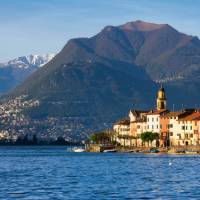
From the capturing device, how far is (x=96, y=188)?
281 feet

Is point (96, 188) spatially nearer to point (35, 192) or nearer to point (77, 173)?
point (35, 192)

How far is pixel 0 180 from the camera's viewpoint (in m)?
97.2

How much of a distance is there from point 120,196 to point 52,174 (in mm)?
Answer: 33065

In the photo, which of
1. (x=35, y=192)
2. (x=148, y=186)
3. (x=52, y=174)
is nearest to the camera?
(x=35, y=192)

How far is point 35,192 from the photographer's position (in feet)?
267

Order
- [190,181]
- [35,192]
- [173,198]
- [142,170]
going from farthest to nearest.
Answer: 1. [142,170]
2. [190,181]
3. [35,192]
4. [173,198]

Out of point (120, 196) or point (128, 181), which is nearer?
point (120, 196)

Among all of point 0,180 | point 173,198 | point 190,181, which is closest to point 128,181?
point 190,181

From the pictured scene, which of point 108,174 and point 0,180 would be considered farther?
point 108,174

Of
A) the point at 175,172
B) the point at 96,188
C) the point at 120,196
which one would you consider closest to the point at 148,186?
the point at 96,188

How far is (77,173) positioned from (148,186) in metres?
25.6

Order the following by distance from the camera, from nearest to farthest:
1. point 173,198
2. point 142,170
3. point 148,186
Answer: point 173,198 → point 148,186 → point 142,170

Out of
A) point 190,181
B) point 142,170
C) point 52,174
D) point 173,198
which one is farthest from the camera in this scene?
point 142,170

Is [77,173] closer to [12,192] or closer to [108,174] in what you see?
[108,174]
